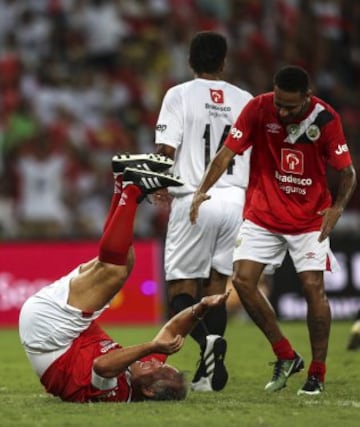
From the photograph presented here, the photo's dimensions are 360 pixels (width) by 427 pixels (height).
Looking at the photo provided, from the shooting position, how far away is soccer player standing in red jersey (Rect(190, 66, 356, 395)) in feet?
28.2

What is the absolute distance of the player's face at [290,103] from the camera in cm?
838

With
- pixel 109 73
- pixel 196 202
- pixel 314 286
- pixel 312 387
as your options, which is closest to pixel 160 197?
pixel 196 202

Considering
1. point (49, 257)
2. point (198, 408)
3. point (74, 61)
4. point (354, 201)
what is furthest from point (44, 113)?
point (198, 408)

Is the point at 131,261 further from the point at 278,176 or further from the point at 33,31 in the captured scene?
the point at 33,31

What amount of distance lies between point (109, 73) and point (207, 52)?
10005 mm

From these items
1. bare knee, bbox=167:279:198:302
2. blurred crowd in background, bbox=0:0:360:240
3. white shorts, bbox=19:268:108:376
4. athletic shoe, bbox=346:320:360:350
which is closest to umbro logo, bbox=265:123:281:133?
bare knee, bbox=167:279:198:302

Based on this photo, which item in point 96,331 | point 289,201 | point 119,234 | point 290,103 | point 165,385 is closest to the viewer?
point 165,385

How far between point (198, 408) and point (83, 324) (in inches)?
35.9

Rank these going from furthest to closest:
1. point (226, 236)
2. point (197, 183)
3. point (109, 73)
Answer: point (109, 73) → point (226, 236) → point (197, 183)

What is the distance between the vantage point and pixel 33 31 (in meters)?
19.3

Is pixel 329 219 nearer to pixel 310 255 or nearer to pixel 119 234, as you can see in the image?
pixel 310 255

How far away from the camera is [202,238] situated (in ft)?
31.0

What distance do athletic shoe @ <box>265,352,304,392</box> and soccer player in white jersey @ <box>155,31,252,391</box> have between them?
0.70 meters

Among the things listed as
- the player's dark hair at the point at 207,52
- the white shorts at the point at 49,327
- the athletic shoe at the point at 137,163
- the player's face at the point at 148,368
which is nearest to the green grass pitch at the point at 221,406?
the player's face at the point at 148,368
